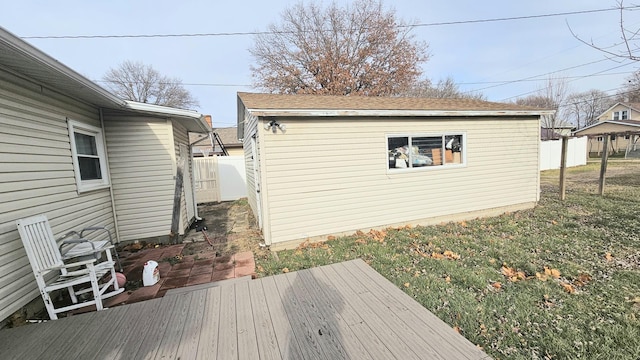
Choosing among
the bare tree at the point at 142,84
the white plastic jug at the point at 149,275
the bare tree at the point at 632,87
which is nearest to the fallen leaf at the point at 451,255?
the bare tree at the point at 632,87

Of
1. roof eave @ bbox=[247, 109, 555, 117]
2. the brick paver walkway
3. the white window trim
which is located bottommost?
the brick paver walkway

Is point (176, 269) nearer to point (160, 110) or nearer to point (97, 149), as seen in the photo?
point (97, 149)

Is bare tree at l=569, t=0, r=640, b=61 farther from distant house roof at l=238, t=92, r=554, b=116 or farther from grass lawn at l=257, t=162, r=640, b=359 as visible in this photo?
grass lawn at l=257, t=162, r=640, b=359

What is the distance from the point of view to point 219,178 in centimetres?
1128

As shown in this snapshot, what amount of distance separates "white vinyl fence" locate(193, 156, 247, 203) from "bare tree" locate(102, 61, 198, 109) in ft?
59.8

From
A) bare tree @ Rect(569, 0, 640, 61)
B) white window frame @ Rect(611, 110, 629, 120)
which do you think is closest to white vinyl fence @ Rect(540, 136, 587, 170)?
bare tree @ Rect(569, 0, 640, 61)

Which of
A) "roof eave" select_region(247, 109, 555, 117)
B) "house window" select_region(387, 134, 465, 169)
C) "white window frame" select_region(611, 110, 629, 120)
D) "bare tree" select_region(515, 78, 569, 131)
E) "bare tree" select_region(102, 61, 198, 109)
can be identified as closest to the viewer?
"roof eave" select_region(247, 109, 555, 117)

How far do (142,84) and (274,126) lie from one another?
28.5 meters

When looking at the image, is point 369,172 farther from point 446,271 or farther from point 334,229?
point 446,271

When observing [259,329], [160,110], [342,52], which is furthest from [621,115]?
[259,329]

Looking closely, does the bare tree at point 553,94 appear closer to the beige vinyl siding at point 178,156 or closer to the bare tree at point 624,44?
the bare tree at point 624,44

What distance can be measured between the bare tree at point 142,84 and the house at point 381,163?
2486 centimetres

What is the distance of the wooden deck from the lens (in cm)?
183

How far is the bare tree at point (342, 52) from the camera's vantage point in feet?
58.5
